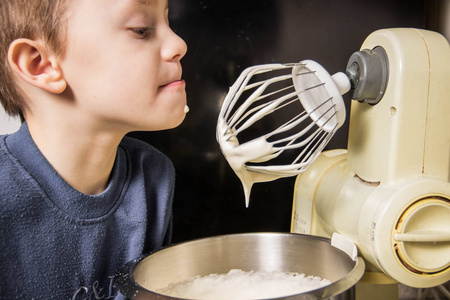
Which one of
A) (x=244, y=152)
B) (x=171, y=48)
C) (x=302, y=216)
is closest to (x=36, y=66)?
(x=171, y=48)

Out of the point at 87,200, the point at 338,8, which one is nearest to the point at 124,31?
the point at 87,200

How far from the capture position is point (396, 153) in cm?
56

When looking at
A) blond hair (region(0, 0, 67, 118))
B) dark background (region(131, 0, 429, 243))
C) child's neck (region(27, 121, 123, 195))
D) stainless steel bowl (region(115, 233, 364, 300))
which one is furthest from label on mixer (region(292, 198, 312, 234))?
blond hair (region(0, 0, 67, 118))

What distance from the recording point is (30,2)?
61cm

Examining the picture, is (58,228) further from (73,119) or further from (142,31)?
(142,31)

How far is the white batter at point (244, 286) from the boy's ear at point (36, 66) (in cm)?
30

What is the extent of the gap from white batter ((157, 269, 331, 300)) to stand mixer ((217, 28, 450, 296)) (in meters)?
0.09

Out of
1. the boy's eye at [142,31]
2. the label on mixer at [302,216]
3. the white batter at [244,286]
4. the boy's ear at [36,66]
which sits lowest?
the white batter at [244,286]

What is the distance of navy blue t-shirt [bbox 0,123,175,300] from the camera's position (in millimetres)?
623

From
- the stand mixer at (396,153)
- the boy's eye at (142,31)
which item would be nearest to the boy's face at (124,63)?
the boy's eye at (142,31)

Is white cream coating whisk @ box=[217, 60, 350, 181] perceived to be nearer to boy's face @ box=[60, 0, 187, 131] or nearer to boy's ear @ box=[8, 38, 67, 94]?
boy's face @ box=[60, 0, 187, 131]

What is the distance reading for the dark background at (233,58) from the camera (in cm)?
86

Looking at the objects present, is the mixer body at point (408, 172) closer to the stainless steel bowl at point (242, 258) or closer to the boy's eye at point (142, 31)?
the stainless steel bowl at point (242, 258)

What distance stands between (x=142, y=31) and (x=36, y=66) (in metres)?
0.15
